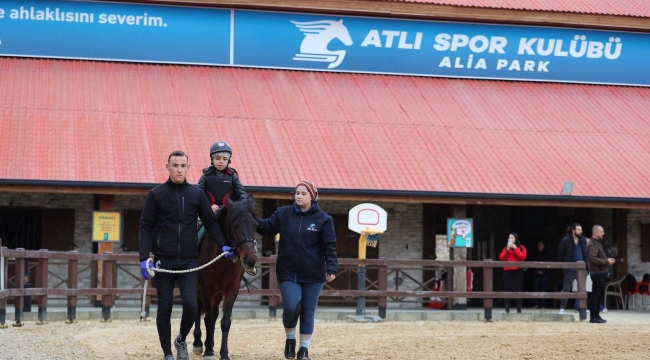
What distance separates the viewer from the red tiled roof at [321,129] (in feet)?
66.4

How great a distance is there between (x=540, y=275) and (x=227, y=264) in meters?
12.2

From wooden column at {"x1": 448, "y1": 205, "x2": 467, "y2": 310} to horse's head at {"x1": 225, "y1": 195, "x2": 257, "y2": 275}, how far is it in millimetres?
10800

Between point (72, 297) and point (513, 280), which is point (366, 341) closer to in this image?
point (72, 297)

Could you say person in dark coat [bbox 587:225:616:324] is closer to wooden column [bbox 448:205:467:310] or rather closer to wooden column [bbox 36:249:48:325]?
wooden column [bbox 448:205:467:310]

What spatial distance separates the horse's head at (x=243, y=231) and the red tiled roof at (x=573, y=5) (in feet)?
54.4

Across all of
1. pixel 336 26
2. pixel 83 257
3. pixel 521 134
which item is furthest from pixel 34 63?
pixel 521 134

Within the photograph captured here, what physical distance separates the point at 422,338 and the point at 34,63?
13.3 metres

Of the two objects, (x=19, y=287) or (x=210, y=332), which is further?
(x=19, y=287)

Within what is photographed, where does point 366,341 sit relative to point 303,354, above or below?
below

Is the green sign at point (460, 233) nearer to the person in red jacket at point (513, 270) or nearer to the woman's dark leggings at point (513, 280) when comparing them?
the person in red jacket at point (513, 270)

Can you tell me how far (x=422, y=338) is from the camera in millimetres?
13062

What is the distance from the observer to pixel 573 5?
26797mm

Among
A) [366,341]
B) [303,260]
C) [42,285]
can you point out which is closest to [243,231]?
[303,260]

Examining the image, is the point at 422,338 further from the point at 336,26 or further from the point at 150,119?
the point at 336,26
